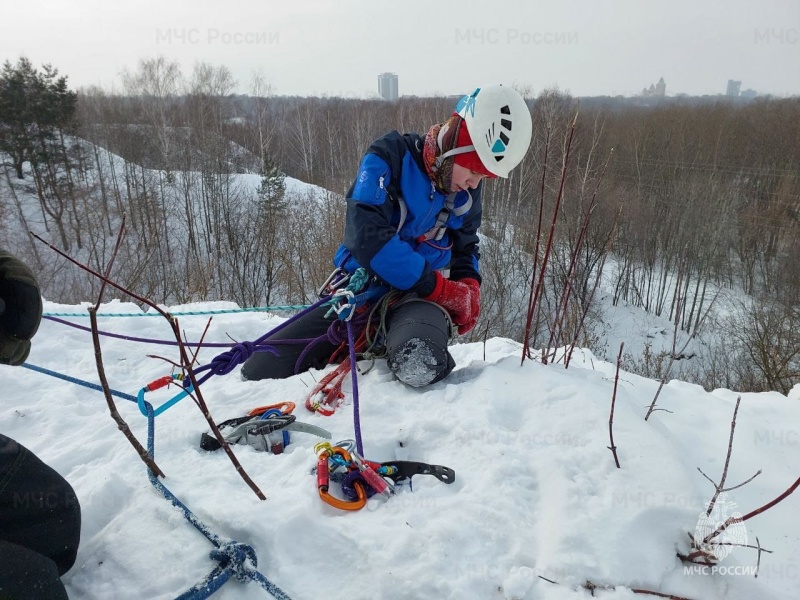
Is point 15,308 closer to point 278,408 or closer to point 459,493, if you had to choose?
point 278,408

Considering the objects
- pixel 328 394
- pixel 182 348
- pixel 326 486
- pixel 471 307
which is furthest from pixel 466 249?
pixel 182 348

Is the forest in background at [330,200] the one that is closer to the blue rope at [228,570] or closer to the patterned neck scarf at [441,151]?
the patterned neck scarf at [441,151]

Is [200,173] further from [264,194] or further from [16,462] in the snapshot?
[16,462]

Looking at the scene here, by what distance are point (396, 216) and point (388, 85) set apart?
46054 millimetres

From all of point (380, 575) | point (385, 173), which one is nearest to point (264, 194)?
point (385, 173)

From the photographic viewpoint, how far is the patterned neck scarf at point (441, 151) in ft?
7.79

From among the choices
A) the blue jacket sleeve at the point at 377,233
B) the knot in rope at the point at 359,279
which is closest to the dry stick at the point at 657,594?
the blue jacket sleeve at the point at 377,233

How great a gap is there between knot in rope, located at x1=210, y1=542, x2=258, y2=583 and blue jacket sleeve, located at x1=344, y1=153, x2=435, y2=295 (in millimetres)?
1419

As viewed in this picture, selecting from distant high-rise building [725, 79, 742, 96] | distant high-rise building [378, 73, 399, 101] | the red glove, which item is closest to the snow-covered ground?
the red glove

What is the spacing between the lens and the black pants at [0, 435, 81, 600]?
102cm

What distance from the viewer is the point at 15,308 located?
3.96ft

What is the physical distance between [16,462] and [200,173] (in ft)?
85.6

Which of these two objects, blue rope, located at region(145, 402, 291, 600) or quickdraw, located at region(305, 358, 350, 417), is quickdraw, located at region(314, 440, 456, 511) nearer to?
blue rope, located at region(145, 402, 291, 600)

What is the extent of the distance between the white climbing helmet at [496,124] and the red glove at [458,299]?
63cm
